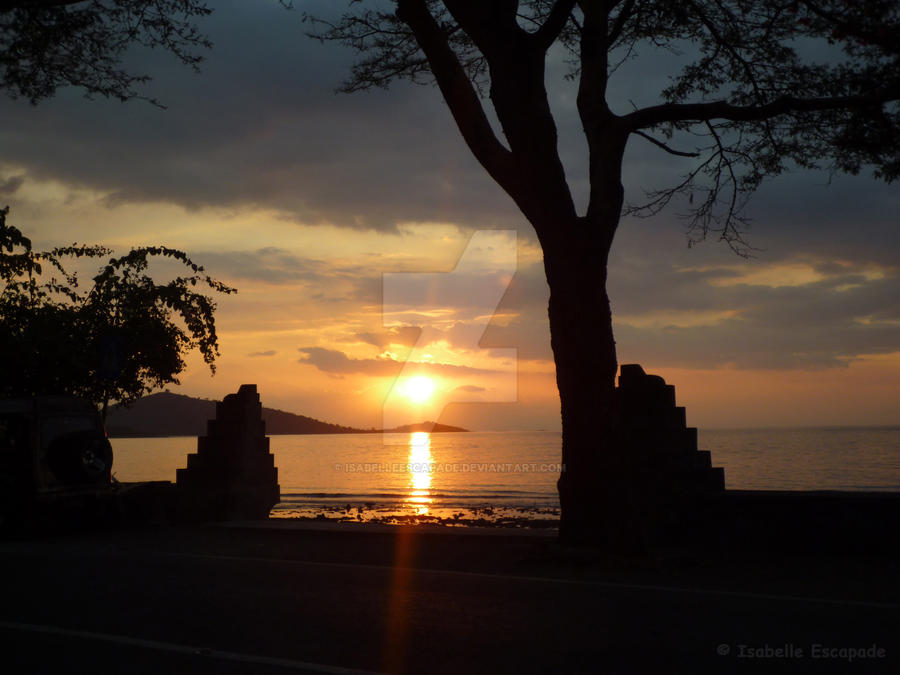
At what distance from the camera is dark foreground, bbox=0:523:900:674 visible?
583 cm

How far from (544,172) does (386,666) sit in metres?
7.01

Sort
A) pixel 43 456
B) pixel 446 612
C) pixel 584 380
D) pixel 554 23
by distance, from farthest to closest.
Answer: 1. pixel 43 456
2. pixel 554 23
3. pixel 584 380
4. pixel 446 612

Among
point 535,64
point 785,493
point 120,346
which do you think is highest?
point 535,64

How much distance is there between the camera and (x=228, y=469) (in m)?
16.2

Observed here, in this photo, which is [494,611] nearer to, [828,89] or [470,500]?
[828,89]

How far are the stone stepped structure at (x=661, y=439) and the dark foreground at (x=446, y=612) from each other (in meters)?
1.37

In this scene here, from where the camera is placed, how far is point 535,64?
11.2m

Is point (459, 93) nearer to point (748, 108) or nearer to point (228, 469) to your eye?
point (748, 108)

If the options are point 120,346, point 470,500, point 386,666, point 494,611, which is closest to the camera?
point 386,666

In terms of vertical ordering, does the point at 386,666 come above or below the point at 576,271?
→ below

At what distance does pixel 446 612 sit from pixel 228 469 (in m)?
9.88

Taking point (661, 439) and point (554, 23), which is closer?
point (554, 23)

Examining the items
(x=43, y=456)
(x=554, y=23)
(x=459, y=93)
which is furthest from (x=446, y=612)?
(x=43, y=456)

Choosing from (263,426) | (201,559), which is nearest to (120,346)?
(263,426)
